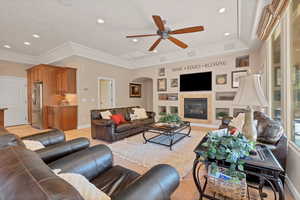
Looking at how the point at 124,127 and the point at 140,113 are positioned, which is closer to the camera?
the point at 124,127

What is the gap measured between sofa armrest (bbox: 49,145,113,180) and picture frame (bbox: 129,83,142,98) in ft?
20.7

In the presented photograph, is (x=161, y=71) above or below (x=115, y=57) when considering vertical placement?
below

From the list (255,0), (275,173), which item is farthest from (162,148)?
(255,0)

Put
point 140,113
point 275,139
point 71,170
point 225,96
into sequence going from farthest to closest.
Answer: point 225,96, point 140,113, point 275,139, point 71,170

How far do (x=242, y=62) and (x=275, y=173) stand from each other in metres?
4.73

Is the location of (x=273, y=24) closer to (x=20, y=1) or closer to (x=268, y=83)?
(x=268, y=83)

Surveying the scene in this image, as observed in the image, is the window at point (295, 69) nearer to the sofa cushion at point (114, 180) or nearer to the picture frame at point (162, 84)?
the sofa cushion at point (114, 180)

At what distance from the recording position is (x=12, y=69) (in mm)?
5758

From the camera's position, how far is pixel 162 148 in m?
3.10

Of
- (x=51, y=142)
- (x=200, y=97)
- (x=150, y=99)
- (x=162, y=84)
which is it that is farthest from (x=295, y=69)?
(x=150, y=99)

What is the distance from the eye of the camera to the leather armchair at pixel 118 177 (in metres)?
0.83

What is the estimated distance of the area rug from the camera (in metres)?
2.42

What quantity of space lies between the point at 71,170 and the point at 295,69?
2.94m

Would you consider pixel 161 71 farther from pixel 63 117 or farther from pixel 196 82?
pixel 63 117
